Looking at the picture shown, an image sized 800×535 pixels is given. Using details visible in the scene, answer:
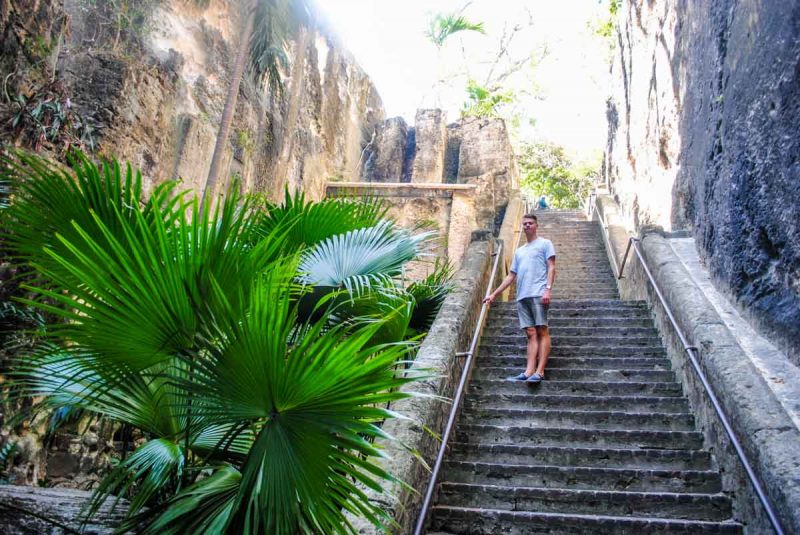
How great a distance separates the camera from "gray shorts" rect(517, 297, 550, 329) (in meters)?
5.46

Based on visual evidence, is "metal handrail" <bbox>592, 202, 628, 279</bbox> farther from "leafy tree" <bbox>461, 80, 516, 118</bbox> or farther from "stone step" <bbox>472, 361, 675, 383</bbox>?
"leafy tree" <bbox>461, 80, 516, 118</bbox>

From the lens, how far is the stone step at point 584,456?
4145 mm

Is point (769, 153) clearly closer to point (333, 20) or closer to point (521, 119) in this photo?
point (333, 20)

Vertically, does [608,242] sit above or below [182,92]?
below

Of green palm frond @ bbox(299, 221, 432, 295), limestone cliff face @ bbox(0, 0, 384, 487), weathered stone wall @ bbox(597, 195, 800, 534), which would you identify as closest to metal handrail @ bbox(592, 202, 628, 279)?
weathered stone wall @ bbox(597, 195, 800, 534)

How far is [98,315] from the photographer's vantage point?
100 inches

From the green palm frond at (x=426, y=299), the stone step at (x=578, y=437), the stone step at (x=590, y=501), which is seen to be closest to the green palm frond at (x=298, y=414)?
the stone step at (x=590, y=501)

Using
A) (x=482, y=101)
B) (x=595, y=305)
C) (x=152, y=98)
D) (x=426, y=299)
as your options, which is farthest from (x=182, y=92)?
(x=482, y=101)

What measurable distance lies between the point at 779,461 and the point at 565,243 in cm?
942

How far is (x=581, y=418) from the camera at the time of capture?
4.77m

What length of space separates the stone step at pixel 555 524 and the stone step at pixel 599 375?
1.79 m

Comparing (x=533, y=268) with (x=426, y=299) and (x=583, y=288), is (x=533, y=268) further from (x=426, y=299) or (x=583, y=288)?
(x=583, y=288)

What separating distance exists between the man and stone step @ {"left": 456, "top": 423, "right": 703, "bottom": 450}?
0.69m

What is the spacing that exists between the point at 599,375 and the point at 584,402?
0.51 meters
